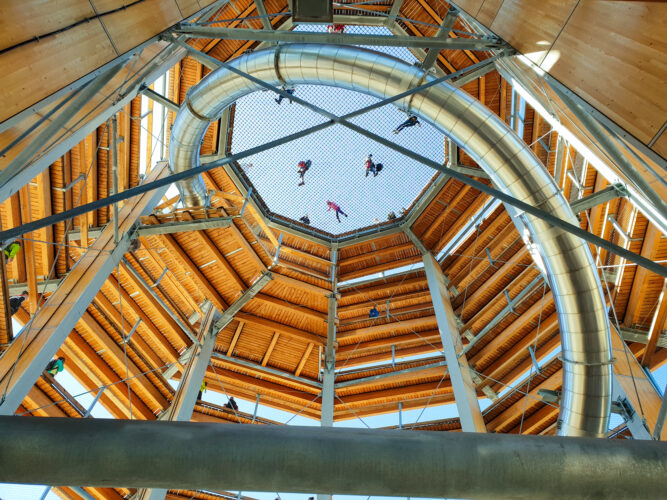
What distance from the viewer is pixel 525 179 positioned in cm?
826

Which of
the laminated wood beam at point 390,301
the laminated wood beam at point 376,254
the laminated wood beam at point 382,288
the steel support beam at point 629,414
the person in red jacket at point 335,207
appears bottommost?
the steel support beam at point 629,414

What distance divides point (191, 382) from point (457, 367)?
7823mm

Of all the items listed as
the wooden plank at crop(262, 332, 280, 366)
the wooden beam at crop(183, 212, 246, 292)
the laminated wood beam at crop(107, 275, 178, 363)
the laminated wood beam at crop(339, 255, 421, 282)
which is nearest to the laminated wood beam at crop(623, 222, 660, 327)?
the laminated wood beam at crop(339, 255, 421, 282)

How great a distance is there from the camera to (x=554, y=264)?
26.7 ft

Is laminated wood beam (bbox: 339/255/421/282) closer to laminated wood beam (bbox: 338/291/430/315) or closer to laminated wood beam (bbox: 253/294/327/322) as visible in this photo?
laminated wood beam (bbox: 338/291/430/315)

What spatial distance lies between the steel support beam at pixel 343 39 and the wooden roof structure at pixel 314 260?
325mm

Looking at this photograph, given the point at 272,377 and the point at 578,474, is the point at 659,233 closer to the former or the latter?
the point at 578,474

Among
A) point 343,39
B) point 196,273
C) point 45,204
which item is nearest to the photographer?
point 343,39

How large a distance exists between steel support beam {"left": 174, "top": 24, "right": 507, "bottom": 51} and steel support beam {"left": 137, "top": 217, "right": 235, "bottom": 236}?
513cm

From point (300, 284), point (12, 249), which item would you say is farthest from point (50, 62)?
point (300, 284)

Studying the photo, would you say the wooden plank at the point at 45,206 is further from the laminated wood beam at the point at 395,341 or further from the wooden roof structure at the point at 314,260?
the laminated wood beam at the point at 395,341

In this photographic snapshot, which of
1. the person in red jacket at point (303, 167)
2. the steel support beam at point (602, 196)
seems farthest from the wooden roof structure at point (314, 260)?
the person in red jacket at point (303, 167)

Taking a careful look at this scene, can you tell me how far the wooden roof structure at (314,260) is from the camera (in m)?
4.43

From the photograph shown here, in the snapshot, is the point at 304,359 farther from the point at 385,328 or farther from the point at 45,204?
the point at 45,204
